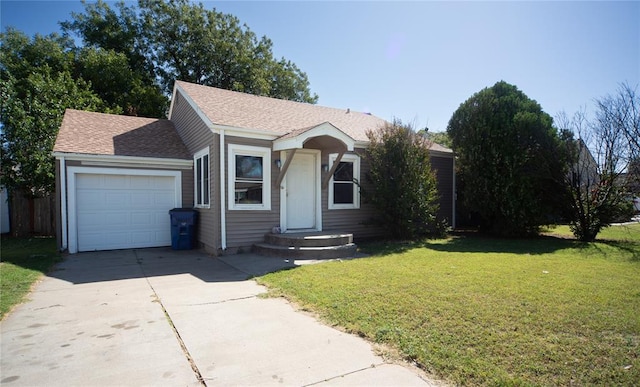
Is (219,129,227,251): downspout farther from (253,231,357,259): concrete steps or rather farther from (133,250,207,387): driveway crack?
(133,250,207,387): driveway crack

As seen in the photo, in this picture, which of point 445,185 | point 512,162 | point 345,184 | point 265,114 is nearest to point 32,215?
point 265,114

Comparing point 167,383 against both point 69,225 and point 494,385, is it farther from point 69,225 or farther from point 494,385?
point 69,225

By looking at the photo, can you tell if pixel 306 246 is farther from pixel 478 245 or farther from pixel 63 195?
pixel 63 195

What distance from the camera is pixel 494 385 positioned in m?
2.58

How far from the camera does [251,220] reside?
8.88m

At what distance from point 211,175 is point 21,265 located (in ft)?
15.0

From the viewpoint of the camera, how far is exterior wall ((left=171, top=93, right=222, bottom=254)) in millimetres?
8461

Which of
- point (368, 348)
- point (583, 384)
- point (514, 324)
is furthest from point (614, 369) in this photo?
point (368, 348)

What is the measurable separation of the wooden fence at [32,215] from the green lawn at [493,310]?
11.7 meters

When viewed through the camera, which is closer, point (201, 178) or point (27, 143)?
point (201, 178)

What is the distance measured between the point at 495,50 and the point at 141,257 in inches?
454

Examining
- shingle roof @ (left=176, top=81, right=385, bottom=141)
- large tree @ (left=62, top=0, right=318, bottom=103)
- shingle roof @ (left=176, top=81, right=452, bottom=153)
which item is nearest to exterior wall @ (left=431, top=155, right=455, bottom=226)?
shingle roof @ (left=176, top=81, right=452, bottom=153)

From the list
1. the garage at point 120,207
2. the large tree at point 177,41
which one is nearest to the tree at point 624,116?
the garage at point 120,207

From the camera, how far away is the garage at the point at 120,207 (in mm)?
9328
